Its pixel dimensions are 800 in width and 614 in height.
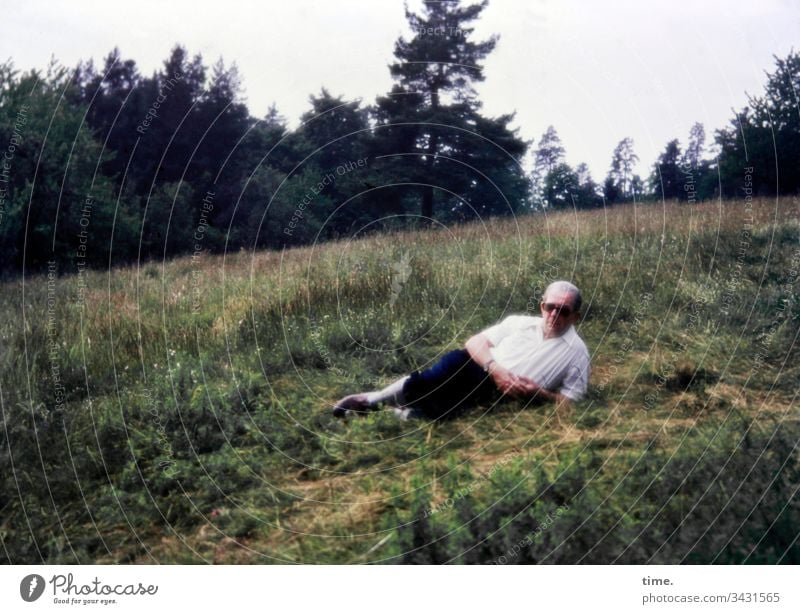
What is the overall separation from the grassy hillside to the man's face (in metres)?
0.18

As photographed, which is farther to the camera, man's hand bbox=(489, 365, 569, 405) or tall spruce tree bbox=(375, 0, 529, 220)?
tall spruce tree bbox=(375, 0, 529, 220)

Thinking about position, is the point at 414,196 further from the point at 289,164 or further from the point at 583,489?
the point at 583,489

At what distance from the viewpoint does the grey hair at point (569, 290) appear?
353 cm

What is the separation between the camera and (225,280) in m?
4.44

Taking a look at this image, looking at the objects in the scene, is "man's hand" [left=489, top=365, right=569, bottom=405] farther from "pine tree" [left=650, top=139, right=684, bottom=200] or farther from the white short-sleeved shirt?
"pine tree" [left=650, top=139, right=684, bottom=200]

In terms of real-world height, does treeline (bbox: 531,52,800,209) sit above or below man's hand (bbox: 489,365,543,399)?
above

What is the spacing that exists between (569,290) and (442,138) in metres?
1.27

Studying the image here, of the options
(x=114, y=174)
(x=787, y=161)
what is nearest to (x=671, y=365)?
(x=787, y=161)

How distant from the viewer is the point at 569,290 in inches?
140

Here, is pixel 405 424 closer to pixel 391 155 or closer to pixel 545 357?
pixel 545 357

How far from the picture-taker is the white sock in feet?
11.5
